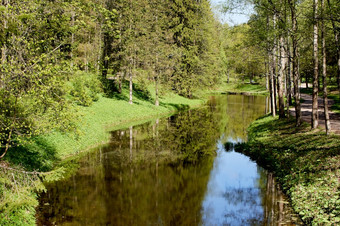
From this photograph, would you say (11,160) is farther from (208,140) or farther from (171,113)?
(171,113)

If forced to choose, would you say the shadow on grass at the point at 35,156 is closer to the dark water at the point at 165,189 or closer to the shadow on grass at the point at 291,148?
the dark water at the point at 165,189

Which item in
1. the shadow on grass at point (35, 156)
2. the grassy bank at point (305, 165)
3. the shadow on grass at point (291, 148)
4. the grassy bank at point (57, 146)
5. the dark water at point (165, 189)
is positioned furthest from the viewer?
the shadow on grass at point (35, 156)

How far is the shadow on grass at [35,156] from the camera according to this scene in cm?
1502

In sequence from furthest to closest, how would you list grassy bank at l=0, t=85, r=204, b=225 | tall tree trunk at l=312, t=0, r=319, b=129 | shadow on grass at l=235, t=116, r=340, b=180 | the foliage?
tall tree trunk at l=312, t=0, r=319, b=129, shadow on grass at l=235, t=116, r=340, b=180, grassy bank at l=0, t=85, r=204, b=225, the foliage

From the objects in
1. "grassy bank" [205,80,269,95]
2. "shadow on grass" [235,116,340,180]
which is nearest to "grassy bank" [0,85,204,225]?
"shadow on grass" [235,116,340,180]

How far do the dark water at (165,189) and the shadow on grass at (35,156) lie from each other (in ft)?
5.50

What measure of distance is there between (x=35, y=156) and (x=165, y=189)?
8.00 m

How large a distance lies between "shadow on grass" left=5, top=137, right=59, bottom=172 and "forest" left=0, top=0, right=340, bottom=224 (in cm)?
23

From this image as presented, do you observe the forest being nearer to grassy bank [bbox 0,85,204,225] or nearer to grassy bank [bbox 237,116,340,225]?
grassy bank [bbox 0,85,204,225]

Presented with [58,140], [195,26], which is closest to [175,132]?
[58,140]

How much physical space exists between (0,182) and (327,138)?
55.9 feet

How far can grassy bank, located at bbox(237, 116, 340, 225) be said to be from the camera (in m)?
10.8

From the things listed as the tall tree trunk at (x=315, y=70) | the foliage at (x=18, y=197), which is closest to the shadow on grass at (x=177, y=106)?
the tall tree trunk at (x=315, y=70)

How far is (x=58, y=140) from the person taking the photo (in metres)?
20.8
